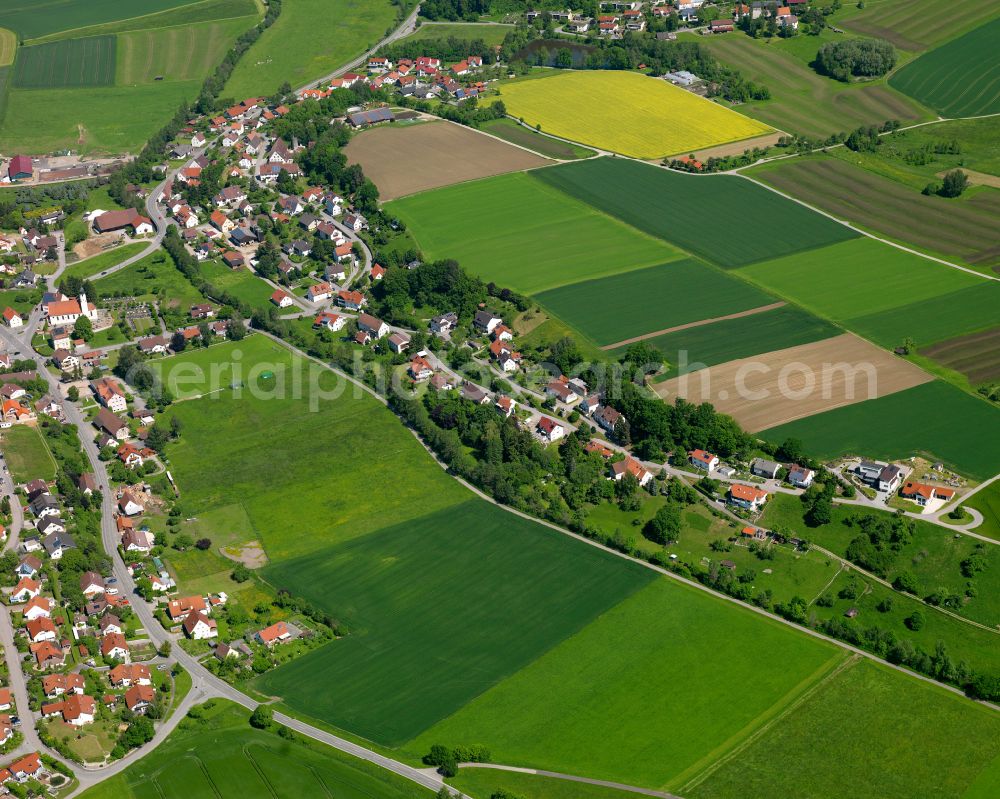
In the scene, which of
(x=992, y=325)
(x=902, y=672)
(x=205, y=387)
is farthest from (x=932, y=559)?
(x=205, y=387)

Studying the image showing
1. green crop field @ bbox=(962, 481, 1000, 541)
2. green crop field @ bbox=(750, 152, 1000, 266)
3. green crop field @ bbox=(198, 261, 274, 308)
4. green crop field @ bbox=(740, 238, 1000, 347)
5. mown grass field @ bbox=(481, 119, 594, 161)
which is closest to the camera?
green crop field @ bbox=(962, 481, 1000, 541)

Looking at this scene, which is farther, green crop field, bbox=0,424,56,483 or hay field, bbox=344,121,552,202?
hay field, bbox=344,121,552,202

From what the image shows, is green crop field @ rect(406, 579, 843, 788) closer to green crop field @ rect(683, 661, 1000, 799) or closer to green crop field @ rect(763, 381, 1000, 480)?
green crop field @ rect(683, 661, 1000, 799)

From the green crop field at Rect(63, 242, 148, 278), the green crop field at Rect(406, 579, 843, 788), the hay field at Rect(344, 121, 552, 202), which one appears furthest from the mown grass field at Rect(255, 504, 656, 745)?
the hay field at Rect(344, 121, 552, 202)

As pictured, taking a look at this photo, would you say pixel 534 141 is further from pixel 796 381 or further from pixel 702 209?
pixel 796 381

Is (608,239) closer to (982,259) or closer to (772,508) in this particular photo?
(982,259)

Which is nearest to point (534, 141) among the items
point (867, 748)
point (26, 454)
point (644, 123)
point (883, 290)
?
point (644, 123)
